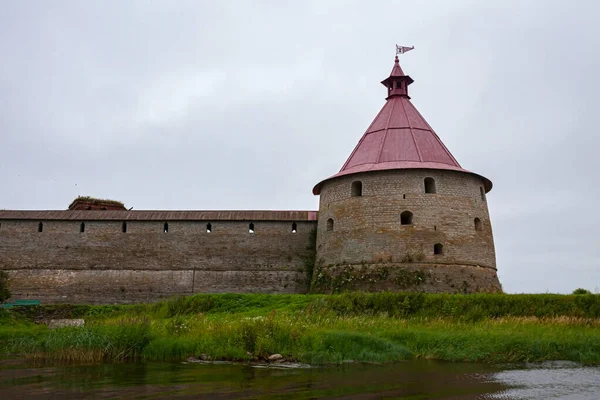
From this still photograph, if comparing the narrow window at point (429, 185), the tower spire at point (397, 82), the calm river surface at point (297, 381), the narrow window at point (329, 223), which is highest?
the tower spire at point (397, 82)

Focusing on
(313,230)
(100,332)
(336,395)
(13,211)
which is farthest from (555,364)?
(13,211)

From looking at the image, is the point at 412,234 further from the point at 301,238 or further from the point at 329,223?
the point at 301,238

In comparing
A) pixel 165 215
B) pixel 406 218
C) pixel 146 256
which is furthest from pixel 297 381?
pixel 165 215

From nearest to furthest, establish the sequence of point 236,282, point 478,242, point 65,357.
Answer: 1. point 65,357
2. point 478,242
3. point 236,282

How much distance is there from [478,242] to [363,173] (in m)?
4.37

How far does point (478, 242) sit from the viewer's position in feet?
64.7

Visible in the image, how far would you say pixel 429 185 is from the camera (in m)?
20.1

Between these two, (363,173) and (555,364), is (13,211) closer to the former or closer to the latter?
(363,173)

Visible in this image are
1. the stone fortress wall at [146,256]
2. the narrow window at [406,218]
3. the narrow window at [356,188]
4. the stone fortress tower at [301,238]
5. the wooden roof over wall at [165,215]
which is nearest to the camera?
the stone fortress tower at [301,238]

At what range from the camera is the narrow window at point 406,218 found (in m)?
19.7

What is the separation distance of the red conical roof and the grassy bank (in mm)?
6067

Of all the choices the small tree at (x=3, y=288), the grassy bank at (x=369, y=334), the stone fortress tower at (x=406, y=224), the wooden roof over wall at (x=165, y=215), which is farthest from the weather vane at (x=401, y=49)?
the small tree at (x=3, y=288)

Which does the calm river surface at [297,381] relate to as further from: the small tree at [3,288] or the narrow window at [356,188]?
the narrow window at [356,188]

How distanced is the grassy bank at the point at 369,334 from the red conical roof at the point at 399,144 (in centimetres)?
607
